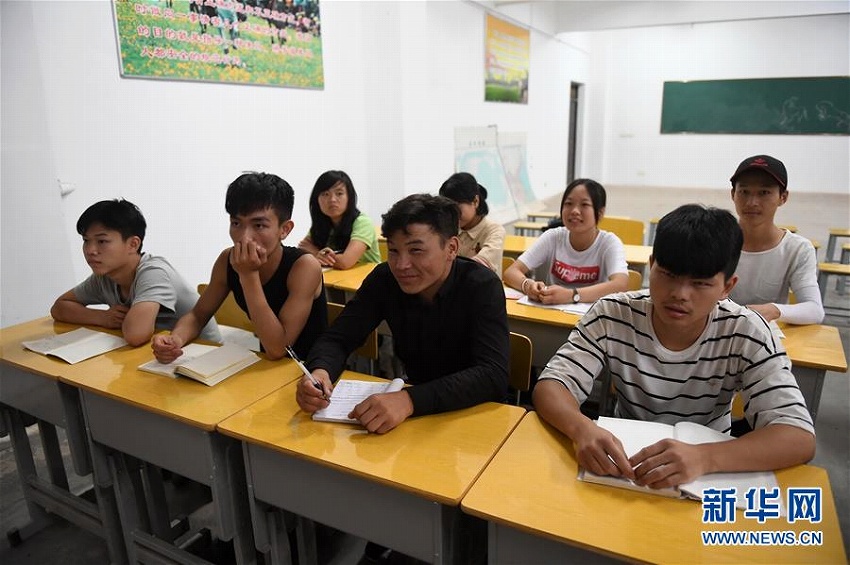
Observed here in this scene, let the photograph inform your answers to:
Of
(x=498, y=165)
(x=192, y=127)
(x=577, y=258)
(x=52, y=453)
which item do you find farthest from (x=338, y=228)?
(x=498, y=165)

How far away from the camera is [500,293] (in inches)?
59.1

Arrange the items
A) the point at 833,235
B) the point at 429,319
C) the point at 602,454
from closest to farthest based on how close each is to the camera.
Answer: the point at 602,454, the point at 429,319, the point at 833,235

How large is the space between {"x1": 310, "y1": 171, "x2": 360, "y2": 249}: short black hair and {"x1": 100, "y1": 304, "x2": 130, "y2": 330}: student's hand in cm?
129

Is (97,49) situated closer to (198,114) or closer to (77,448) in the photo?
(198,114)

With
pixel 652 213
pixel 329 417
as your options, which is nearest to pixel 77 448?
pixel 329 417

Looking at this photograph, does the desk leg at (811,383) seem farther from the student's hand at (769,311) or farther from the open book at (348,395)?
the open book at (348,395)

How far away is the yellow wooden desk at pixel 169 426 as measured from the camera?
1.37 metres

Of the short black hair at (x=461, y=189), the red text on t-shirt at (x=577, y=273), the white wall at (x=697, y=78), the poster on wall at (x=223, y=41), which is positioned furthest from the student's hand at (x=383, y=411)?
the white wall at (x=697, y=78)

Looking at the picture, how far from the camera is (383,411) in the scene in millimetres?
1235

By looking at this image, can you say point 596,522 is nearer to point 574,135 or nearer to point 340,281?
point 340,281

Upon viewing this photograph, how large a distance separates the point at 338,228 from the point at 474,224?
2.50 feet

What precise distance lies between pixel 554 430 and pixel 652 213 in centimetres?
755

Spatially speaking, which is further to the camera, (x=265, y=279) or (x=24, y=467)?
(x=24, y=467)

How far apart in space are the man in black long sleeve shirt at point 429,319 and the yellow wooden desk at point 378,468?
6 cm
